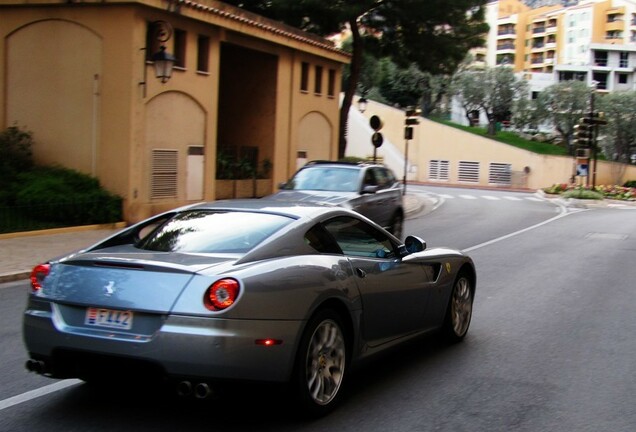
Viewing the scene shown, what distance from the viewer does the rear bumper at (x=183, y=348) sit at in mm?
4312

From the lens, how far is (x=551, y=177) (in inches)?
2386

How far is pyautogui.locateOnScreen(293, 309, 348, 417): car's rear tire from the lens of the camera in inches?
187

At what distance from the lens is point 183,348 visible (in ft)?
14.1

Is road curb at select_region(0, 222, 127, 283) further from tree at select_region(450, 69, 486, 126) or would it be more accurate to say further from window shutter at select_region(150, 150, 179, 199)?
tree at select_region(450, 69, 486, 126)

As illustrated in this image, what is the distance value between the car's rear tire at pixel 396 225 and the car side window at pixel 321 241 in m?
11.7

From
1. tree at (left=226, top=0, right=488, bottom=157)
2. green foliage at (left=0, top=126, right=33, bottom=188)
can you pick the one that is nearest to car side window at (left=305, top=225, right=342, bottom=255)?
green foliage at (left=0, top=126, right=33, bottom=188)

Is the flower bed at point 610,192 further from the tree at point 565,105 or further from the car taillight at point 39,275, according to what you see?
the car taillight at point 39,275

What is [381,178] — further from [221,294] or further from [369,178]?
[221,294]

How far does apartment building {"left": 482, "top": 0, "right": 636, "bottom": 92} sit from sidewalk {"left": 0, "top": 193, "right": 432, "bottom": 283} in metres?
68.3

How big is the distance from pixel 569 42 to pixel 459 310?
349 feet

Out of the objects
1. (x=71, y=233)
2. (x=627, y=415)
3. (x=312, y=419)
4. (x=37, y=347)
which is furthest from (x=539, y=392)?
(x=71, y=233)

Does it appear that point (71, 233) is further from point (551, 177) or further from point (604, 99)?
point (604, 99)

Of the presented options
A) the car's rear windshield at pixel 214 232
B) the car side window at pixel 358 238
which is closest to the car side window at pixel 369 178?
Result: the car side window at pixel 358 238

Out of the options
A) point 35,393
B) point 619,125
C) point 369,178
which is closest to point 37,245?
point 369,178
